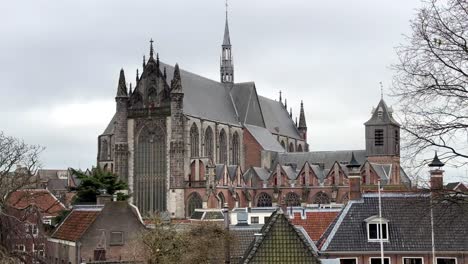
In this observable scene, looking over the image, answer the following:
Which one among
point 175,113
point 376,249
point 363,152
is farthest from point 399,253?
point 363,152

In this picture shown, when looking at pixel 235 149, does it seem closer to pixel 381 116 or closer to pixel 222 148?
pixel 222 148

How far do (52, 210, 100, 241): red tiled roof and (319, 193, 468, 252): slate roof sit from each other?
1567 centimetres

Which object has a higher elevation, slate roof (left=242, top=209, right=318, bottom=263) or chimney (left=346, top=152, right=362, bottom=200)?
chimney (left=346, top=152, right=362, bottom=200)

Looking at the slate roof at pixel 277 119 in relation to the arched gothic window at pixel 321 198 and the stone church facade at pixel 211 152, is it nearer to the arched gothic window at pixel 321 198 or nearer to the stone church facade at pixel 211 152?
the stone church facade at pixel 211 152

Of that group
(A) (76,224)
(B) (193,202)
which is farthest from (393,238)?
(B) (193,202)

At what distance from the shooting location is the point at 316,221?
4200 cm

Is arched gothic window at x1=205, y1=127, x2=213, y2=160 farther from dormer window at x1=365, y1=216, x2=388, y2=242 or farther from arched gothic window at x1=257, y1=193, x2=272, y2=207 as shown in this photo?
dormer window at x1=365, y1=216, x2=388, y2=242

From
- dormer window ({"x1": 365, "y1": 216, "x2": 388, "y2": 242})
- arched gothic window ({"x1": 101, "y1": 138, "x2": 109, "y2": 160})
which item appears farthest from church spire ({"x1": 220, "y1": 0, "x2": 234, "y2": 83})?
dormer window ({"x1": 365, "y1": 216, "x2": 388, "y2": 242})

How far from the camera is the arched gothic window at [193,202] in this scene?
95.0 m

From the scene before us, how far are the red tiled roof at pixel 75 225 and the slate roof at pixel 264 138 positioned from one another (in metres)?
65.2

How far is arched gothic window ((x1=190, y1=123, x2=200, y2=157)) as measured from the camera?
98119mm

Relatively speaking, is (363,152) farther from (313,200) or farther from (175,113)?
(175,113)

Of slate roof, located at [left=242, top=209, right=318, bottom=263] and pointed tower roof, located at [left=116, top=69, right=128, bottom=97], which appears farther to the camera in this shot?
pointed tower roof, located at [left=116, top=69, right=128, bottom=97]

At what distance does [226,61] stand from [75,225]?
79.3 metres
